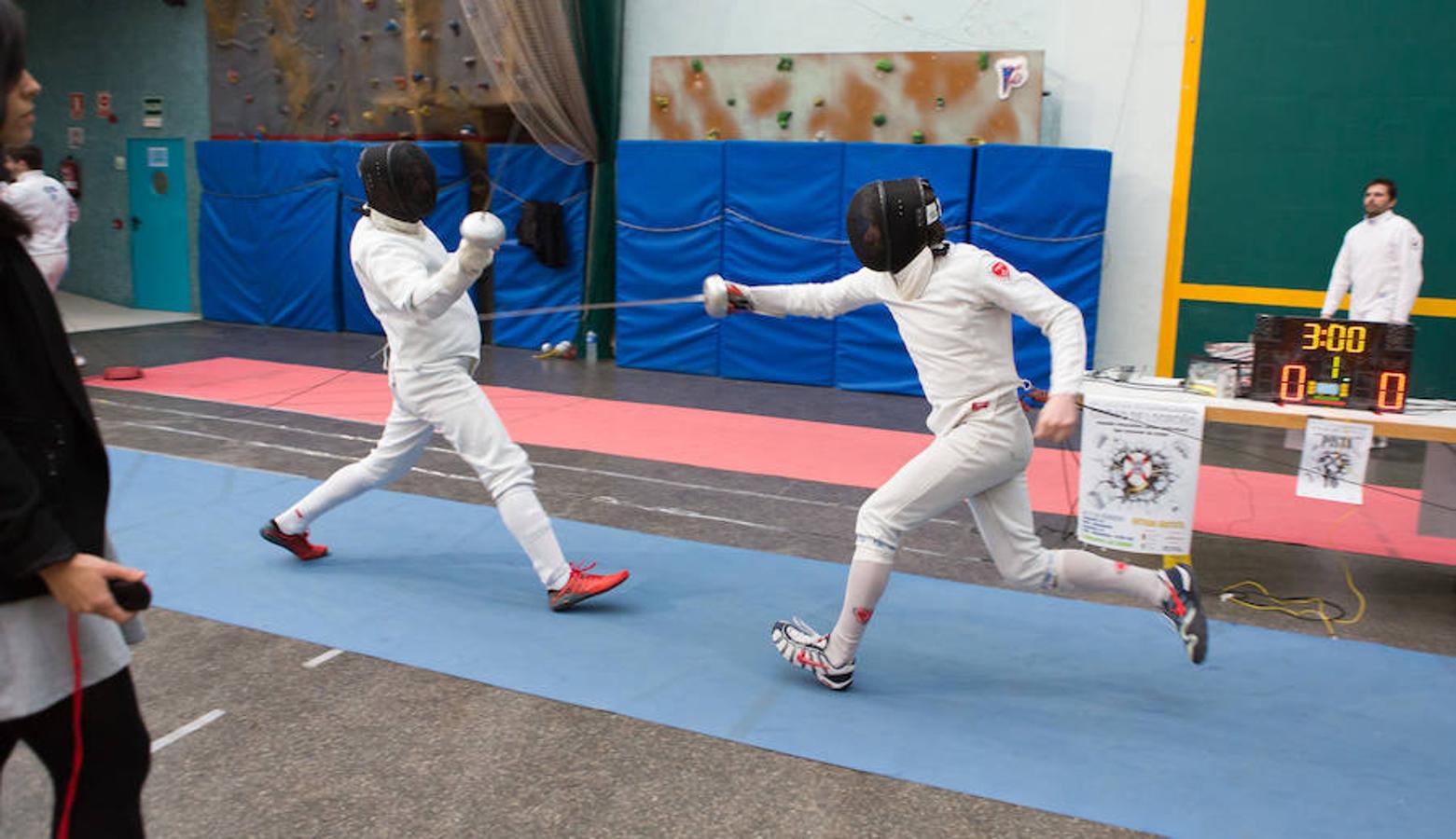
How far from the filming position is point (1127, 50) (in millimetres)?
8062

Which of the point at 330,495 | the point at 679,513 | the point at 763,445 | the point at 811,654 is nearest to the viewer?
the point at 811,654

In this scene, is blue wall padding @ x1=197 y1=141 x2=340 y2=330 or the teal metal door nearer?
blue wall padding @ x1=197 y1=141 x2=340 y2=330

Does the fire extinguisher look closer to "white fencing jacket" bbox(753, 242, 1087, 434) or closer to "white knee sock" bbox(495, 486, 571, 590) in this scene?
"white knee sock" bbox(495, 486, 571, 590)

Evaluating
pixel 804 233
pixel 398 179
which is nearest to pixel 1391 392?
pixel 398 179

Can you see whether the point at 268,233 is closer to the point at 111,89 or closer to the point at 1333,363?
the point at 111,89

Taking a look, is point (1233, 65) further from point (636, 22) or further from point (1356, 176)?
point (636, 22)

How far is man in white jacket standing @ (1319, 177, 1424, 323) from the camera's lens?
646 cm

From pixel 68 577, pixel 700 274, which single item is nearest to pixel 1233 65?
pixel 700 274

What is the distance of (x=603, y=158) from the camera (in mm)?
9602

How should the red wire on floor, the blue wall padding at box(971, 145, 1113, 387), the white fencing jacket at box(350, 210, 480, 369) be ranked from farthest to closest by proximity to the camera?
the blue wall padding at box(971, 145, 1113, 387) < the white fencing jacket at box(350, 210, 480, 369) < the red wire on floor

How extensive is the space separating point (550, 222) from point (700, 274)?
1557 mm

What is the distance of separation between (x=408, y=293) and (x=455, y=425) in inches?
19.3

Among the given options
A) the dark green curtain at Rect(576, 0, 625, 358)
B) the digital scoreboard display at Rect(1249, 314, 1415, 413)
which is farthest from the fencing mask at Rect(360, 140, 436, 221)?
the dark green curtain at Rect(576, 0, 625, 358)

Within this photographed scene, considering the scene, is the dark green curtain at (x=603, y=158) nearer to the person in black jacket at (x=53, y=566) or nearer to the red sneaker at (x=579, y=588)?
the red sneaker at (x=579, y=588)
